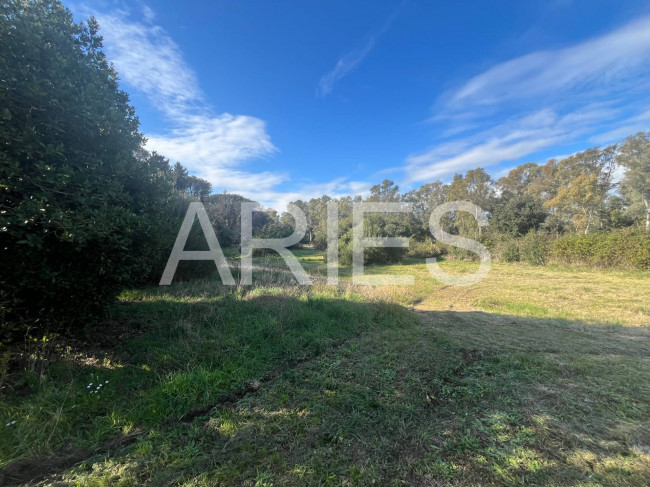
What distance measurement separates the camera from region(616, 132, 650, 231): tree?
16.2 meters

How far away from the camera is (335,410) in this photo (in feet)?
7.36

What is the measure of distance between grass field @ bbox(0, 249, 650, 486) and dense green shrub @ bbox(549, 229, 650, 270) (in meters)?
10.8

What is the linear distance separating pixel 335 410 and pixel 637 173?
26.9m

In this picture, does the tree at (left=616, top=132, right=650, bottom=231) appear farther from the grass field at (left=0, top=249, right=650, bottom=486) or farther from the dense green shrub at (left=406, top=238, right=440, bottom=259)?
the grass field at (left=0, top=249, right=650, bottom=486)

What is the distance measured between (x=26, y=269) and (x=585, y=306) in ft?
34.0

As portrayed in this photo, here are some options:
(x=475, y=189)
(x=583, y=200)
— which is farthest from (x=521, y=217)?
(x=475, y=189)

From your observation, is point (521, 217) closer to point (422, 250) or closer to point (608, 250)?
point (608, 250)

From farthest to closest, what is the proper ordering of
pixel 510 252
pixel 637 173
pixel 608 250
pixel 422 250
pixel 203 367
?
pixel 422 250 < pixel 637 173 < pixel 510 252 < pixel 608 250 < pixel 203 367

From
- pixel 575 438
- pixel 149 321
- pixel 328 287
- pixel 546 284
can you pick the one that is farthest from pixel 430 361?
pixel 546 284

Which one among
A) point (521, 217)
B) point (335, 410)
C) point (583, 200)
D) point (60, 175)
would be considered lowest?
point (335, 410)

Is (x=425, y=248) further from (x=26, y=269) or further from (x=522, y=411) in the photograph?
(x=26, y=269)

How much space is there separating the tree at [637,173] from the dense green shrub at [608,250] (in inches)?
216

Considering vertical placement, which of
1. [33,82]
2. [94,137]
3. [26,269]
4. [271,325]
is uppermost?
[33,82]

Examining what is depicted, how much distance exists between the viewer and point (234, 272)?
892 cm
